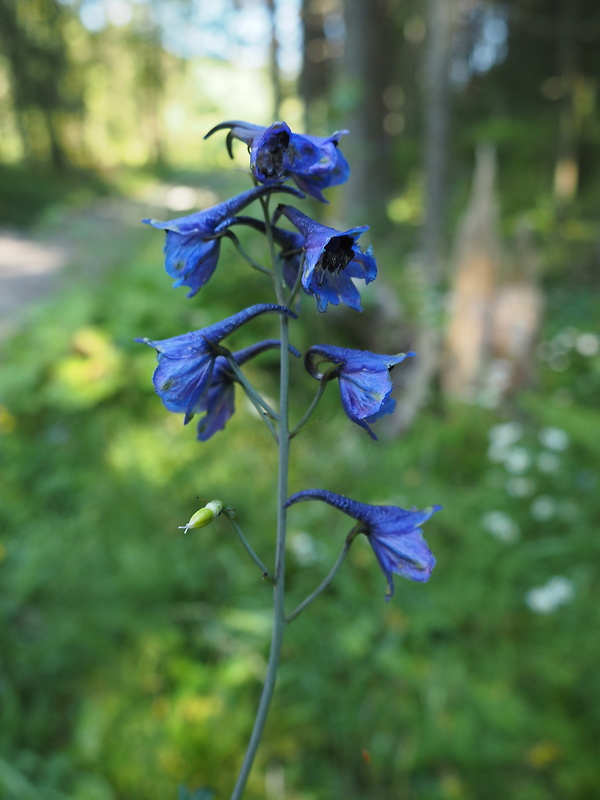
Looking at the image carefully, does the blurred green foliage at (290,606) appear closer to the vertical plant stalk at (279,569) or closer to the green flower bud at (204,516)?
the vertical plant stalk at (279,569)

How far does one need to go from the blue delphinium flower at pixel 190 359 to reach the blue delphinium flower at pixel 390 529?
27 centimetres

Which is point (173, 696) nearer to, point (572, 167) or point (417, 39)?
point (572, 167)

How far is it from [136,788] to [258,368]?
3296 millimetres

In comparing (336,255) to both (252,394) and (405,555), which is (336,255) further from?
(405,555)

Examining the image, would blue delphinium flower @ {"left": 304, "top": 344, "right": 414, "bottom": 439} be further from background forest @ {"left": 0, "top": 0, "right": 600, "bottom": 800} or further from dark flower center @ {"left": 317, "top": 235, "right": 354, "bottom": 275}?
background forest @ {"left": 0, "top": 0, "right": 600, "bottom": 800}

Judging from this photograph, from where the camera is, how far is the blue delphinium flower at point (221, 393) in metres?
1.32

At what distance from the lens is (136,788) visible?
2.52 meters

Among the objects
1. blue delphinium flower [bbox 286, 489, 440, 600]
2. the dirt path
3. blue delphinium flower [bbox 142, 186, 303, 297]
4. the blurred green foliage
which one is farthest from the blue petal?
the dirt path

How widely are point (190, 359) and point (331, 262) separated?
30 centimetres

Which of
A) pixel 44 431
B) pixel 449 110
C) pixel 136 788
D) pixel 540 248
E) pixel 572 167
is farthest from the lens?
pixel 572 167

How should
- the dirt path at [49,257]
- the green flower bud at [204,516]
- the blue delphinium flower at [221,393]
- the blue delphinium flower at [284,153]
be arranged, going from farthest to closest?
the dirt path at [49,257], the blue delphinium flower at [221,393], the blue delphinium flower at [284,153], the green flower bud at [204,516]

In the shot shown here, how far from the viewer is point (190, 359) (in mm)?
1155

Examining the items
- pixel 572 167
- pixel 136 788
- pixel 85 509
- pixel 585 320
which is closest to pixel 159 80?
pixel 572 167

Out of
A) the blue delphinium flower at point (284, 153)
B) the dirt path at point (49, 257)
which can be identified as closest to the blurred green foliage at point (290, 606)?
the blue delphinium flower at point (284, 153)
